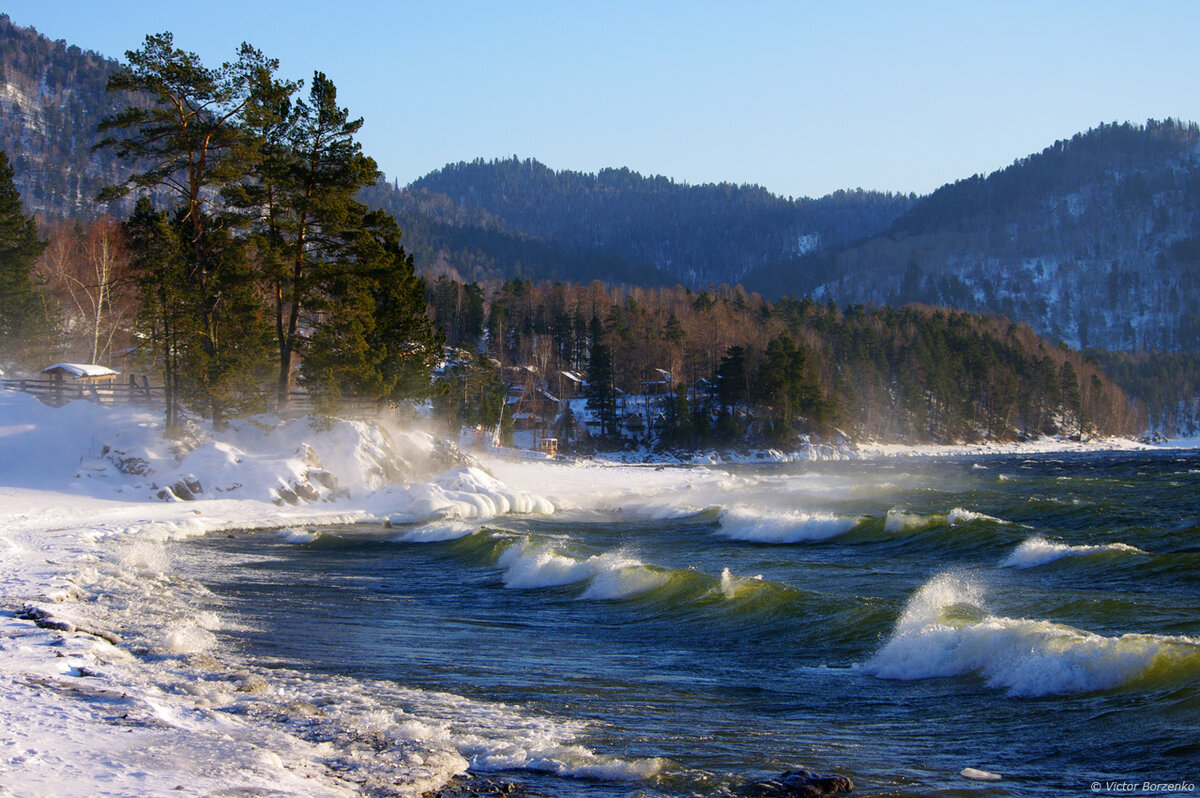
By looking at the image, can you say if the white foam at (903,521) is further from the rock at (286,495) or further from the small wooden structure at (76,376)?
the small wooden structure at (76,376)

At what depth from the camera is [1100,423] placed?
135 meters

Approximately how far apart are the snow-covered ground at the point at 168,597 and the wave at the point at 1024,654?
275 inches

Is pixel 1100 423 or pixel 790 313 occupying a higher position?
pixel 790 313

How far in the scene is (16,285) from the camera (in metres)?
50.6

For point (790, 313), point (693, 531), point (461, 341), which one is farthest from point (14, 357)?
point (790, 313)

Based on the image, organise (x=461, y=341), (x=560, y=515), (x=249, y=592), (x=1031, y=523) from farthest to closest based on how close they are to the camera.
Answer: (x=461, y=341), (x=560, y=515), (x=1031, y=523), (x=249, y=592)

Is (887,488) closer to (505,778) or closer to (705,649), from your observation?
(705,649)

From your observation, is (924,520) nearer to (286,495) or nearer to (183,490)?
(286,495)

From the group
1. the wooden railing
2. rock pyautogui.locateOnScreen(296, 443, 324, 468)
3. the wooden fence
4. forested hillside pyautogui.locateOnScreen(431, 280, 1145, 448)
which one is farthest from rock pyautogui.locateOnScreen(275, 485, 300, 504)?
forested hillside pyautogui.locateOnScreen(431, 280, 1145, 448)

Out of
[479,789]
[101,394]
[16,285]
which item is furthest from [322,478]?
[16,285]

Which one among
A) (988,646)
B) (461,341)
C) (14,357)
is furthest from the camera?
(461,341)

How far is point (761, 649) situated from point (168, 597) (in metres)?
10.6

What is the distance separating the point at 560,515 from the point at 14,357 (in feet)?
130

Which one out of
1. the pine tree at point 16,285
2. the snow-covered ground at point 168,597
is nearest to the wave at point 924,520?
the snow-covered ground at point 168,597
